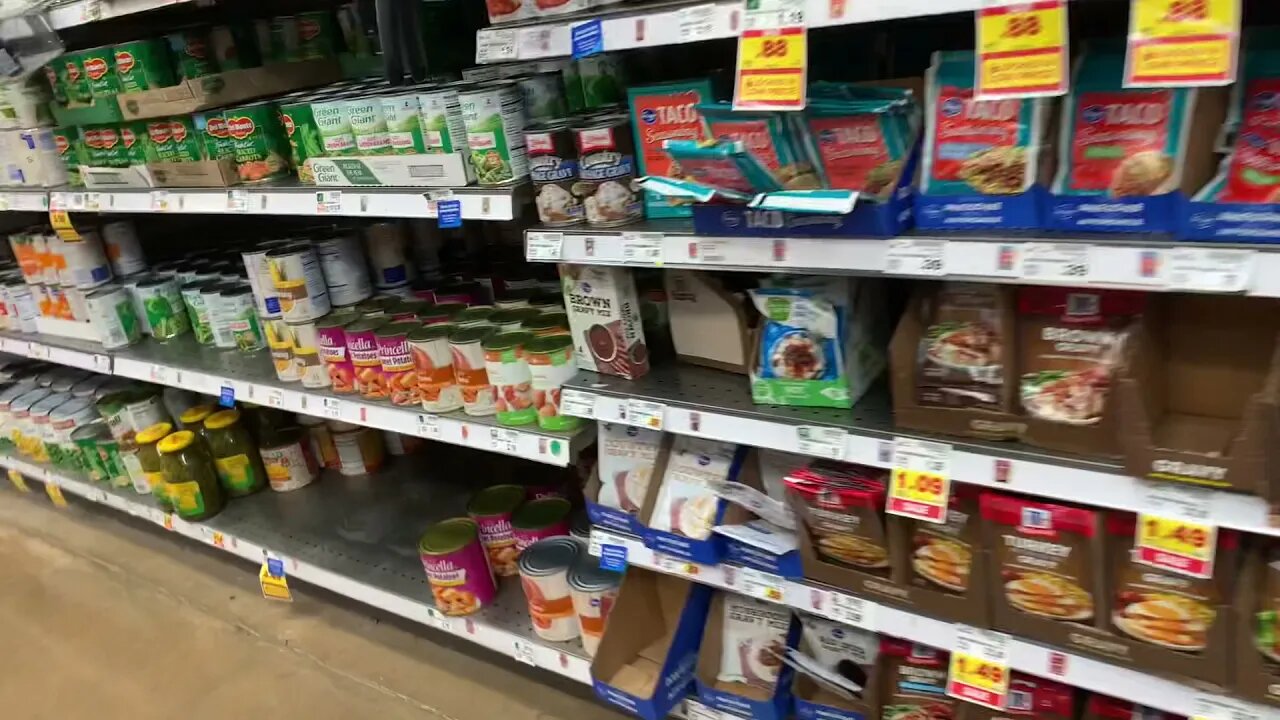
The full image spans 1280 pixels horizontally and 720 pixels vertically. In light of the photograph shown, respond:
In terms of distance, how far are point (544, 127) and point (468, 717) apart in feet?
4.44

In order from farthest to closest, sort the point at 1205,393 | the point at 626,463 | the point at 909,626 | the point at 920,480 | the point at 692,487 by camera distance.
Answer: the point at 626,463 → the point at 692,487 → the point at 909,626 → the point at 920,480 → the point at 1205,393

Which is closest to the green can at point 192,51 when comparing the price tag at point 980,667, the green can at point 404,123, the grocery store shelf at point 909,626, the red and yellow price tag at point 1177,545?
the green can at point 404,123

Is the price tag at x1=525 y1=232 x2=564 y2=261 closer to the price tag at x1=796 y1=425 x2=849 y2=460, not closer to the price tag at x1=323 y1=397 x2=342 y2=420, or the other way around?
the price tag at x1=796 y1=425 x2=849 y2=460

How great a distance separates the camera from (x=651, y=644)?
179cm

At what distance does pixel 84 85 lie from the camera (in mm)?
2189

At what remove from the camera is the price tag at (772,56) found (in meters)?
1.09

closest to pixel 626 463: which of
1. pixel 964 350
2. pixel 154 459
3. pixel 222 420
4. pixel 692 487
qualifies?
pixel 692 487

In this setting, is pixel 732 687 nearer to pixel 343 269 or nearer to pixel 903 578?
pixel 903 578

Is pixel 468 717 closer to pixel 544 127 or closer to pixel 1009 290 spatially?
pixel 544 127

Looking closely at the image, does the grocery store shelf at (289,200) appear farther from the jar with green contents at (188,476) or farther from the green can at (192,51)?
the jar with green contents at (188,476)

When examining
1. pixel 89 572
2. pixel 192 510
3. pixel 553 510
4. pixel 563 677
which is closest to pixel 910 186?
pixel 553 510

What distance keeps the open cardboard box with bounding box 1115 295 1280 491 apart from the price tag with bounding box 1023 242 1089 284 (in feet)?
0.43

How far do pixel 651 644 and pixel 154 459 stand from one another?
177 cm

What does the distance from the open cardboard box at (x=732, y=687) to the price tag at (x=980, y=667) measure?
37 cm
